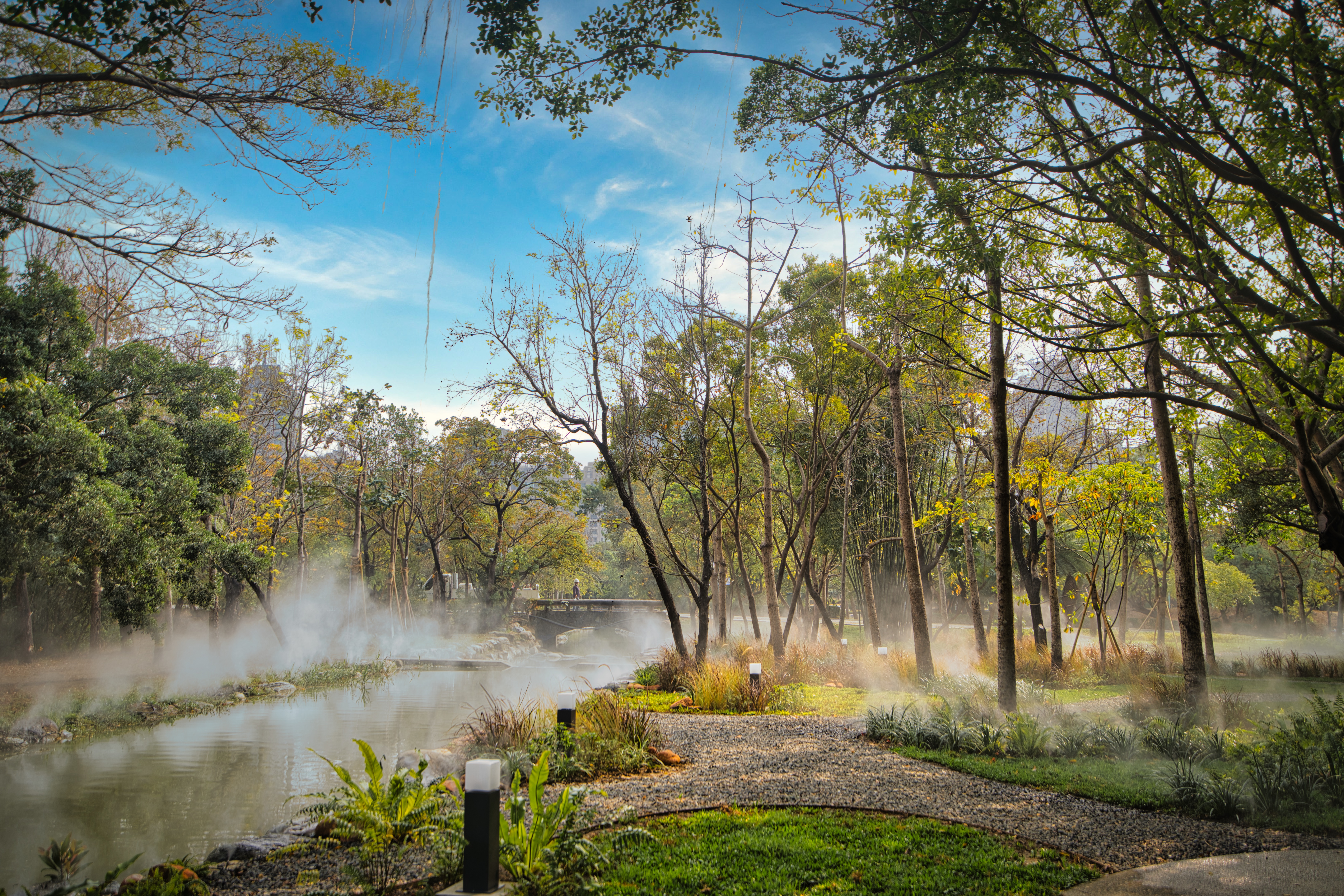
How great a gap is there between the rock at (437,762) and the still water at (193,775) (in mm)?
1109

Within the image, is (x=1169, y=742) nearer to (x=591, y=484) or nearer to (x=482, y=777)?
(x=482, y=777)

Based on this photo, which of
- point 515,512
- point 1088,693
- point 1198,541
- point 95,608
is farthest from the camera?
point 515,512

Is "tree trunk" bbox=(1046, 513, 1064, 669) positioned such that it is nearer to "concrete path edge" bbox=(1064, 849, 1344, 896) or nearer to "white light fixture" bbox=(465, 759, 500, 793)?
"concrete path edge" bbox=(1064, 849, 1344, 896)

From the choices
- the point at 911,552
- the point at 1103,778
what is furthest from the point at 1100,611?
the point at 1103,778

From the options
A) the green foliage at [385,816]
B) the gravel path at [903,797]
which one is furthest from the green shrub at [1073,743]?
the green foliage at [385,816]

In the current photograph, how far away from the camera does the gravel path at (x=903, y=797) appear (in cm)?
446

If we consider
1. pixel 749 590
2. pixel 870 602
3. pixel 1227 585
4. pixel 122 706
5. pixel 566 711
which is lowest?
pixel 1227 585

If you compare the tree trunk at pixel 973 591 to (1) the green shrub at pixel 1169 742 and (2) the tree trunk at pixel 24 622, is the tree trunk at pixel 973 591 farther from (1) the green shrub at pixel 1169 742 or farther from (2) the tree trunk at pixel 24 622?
(2) the tree trunk at pixel 24 622

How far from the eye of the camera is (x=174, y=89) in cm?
612

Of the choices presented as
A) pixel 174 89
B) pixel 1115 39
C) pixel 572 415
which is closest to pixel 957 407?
pixel 572 415

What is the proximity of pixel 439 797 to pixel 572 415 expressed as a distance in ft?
31.1

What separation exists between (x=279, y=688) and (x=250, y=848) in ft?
41.7

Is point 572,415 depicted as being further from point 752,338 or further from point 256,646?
point 256,646

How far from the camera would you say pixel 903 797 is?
5504 mm
